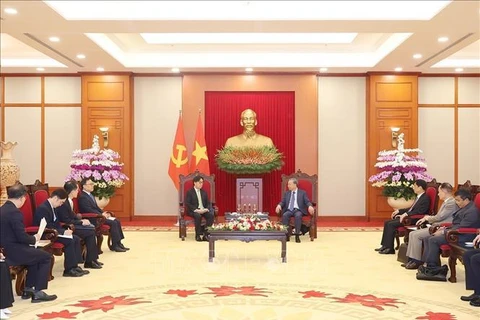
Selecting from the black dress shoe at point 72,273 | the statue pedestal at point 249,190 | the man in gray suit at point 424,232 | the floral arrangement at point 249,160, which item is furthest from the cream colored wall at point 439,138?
the black dress shoe at point 72,273

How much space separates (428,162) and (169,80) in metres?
6.09

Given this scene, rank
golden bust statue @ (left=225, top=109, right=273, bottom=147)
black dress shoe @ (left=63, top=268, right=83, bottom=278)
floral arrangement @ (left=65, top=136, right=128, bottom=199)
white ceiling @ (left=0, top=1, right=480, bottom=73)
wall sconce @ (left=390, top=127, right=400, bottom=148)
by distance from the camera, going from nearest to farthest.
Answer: black dress shoe @ (left=63, top=268, right=83, bottom=278) < white ceiling @ (left=0, top=1, right=480, bottom=73) < floral arrangement @ (left=65, top=136, right=128, bottom=199) < golden bust statue @ (left=225, top=109, right=273, bottom=147) < wall sconce @ (left=390, top=127, right=400, bottom=148)

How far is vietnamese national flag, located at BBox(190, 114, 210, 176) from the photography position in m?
12.8

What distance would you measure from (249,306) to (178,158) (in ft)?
24.4

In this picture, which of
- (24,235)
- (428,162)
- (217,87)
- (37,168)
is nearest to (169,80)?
(217,87)

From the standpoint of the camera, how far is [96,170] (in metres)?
11.7

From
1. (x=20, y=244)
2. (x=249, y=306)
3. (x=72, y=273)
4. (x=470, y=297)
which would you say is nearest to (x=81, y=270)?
(x=72, y=273)

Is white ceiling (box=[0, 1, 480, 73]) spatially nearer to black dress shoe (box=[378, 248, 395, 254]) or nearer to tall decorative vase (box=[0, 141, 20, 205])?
tall decorative vase (box=[0, 141, 20, 205])

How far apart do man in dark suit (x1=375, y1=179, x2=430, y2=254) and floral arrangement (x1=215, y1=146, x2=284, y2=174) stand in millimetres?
3535

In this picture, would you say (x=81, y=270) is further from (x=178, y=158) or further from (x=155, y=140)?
(x=155, y=140)

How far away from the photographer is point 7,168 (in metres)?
12.6

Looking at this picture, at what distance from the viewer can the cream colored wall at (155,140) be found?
13.6 m

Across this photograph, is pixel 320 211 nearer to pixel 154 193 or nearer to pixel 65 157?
pixel 154 193

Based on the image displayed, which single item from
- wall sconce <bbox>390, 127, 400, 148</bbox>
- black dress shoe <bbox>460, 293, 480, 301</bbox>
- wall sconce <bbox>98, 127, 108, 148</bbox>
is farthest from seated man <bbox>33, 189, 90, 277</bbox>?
wall sconce <bbox>390, 127, 400, 148</bbox>
